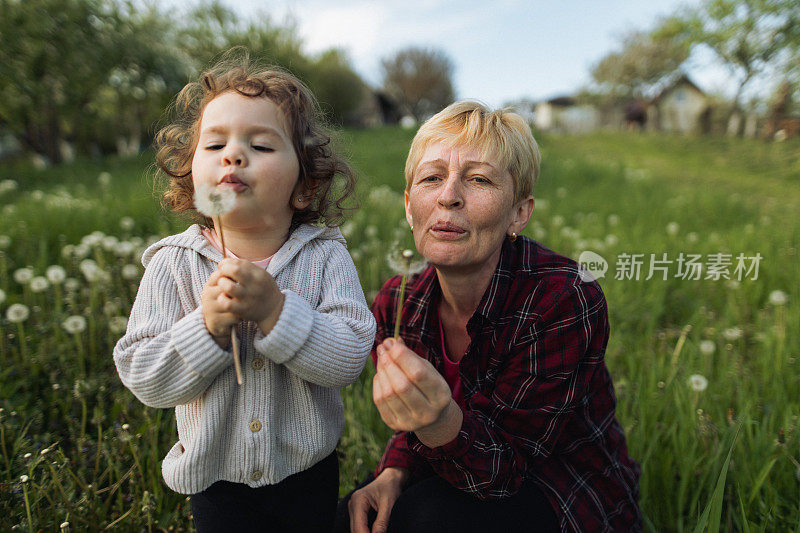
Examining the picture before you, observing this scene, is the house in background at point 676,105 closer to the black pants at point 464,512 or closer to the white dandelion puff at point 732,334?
the white dandelion puff at point 732,334

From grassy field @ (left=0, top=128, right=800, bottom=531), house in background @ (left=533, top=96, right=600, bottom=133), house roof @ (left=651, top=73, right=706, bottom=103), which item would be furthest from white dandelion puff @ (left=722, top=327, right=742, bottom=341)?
house in background @ (left=533, top=96, right=600, bottom=133)

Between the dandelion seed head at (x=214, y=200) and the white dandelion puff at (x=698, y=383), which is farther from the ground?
the dandelion seed head at (x=214, y=200)

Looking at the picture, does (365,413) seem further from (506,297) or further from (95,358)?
(95,358)

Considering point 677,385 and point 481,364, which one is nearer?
point 481,364

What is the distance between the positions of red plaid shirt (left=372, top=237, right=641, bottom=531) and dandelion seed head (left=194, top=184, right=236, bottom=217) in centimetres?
72

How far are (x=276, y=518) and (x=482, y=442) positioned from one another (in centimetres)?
55

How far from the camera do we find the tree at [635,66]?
37250 mm

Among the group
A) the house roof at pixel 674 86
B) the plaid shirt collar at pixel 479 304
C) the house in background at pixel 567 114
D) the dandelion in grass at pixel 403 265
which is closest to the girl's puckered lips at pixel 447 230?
the plaid shirt collar at pixel 479 304

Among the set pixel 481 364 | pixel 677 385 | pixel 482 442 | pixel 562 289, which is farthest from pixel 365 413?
pixel 677 385

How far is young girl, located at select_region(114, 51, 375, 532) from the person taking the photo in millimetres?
969

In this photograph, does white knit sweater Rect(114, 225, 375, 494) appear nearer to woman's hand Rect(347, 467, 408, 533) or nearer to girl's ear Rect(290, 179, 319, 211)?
girl's ear Rect(290, 179, 319, 211)

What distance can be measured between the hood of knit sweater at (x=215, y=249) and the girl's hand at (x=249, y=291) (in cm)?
17

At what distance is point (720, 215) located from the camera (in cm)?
590

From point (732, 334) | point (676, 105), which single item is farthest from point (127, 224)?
point (676, 105)
